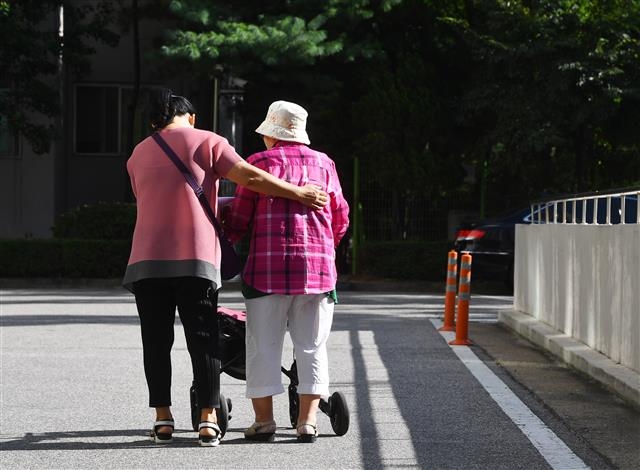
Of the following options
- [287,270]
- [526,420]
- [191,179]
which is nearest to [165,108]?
[191,179]

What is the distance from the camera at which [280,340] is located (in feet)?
24.5

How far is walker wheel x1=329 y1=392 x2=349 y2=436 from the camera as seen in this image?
24.8 ft

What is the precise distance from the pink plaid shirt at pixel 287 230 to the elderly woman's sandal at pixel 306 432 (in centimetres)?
69

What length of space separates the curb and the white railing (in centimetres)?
100

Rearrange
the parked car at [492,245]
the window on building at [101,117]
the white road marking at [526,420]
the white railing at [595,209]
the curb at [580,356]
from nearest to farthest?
the white road marking at [526,420]
the curb at [580,356]
the white railing at [595,209]
the parked car at [492,245]
the window on building at [101,117]

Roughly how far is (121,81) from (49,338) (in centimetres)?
2143

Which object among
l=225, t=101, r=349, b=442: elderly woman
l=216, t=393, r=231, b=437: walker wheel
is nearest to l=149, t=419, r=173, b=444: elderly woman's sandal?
l=216, t=393, r=231, b=437: walker wheel

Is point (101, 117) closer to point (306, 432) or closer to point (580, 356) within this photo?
point (580, 356)

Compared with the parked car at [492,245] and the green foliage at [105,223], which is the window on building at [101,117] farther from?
the parked car at [492,245]

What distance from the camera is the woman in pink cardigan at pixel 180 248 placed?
7.14 m

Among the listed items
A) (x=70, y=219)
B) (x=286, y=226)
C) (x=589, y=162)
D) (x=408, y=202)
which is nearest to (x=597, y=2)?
(x=589, y=162)

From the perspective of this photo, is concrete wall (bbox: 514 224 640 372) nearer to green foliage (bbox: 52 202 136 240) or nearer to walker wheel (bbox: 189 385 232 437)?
walker wheel (bbox: 189 385 232 437)

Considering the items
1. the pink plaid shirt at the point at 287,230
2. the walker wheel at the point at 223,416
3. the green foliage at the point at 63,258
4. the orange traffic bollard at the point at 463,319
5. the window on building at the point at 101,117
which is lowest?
the walker wheel at the point at 223,416

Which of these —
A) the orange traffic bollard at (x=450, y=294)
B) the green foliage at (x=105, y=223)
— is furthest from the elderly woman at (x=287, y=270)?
the green foliage at (x=105, y=223)
